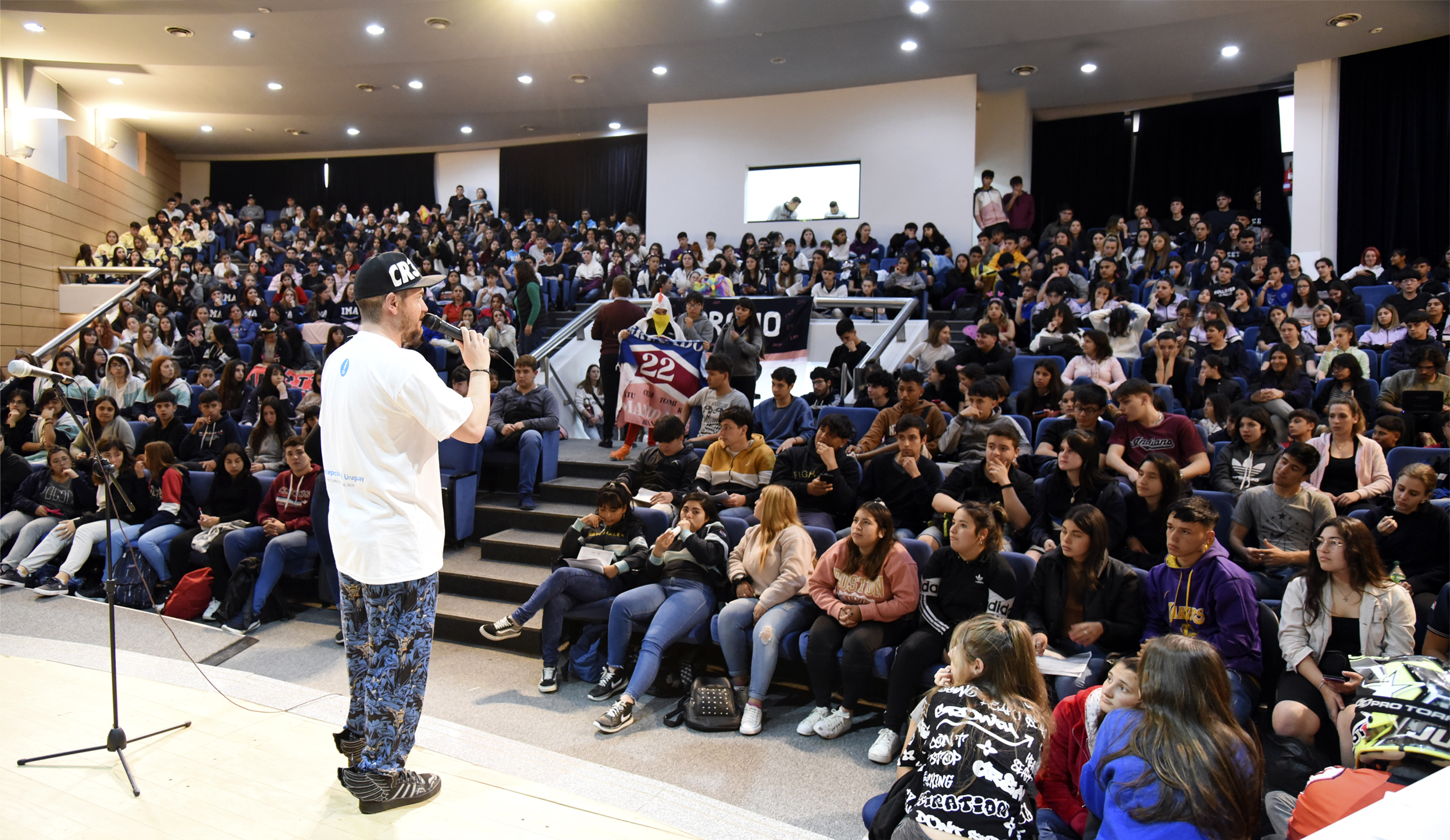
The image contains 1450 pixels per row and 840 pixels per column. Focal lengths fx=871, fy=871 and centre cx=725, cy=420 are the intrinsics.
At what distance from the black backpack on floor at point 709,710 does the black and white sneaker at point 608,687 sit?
321 millimetres

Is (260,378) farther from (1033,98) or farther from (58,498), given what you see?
(1033,98)

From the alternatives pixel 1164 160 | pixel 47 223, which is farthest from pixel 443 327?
pixel 47 223

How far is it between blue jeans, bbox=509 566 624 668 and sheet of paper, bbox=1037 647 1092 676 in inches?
86.4

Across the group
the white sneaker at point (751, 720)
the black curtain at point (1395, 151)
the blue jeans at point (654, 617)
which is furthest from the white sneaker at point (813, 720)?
the black curtain at point (1395, 151)

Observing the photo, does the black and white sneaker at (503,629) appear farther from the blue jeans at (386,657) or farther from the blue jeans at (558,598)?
the blue jeans at (386,657)

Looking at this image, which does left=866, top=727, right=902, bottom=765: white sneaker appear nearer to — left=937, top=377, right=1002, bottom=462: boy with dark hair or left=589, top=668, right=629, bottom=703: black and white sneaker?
left=589, top=668, right=629, bottom=703: black and white sneaker

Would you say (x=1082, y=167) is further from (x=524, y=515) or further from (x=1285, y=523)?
(x=524, y=515)

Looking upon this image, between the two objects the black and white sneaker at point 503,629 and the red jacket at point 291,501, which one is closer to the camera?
the black and white sneaker at point 503,629

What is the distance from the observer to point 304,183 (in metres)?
19.1

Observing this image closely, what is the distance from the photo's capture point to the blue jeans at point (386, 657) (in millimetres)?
2283

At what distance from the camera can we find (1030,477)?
4.64 m

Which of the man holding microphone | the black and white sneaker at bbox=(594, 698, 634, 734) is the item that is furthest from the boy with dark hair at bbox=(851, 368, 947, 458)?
the man holding microphone

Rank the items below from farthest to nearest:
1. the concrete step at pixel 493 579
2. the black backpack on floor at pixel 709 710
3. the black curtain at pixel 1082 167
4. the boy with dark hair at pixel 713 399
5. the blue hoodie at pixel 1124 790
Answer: the black curtain at pixel 1082 167
the boy with dark hair at pixel 713 399
the concrete step at pixel 493 579
the black backpack on floor at pixel 709 710
the blue hoodie at pixel 1124 790

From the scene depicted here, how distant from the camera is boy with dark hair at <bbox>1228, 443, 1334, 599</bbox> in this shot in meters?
3.95
